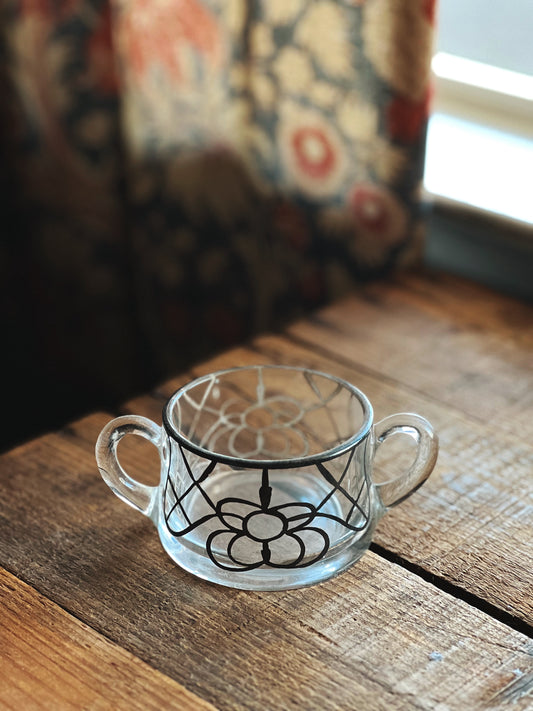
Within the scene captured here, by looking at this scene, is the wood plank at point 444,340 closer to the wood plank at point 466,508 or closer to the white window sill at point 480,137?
the wood plank at point 466,508

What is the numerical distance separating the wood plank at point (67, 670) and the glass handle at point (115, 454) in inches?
3.4

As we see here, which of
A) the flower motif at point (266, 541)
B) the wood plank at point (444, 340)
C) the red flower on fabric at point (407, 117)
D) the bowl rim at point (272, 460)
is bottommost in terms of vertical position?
the wood plank at point (444, 340)

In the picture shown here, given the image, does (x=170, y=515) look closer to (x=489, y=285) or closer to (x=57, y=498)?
(x=57, y=498)

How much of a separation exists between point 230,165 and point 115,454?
0.80 metres

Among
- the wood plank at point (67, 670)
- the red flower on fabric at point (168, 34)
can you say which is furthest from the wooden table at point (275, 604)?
the red flower on fabric at point (168, 34)

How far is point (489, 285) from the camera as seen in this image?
1148mm

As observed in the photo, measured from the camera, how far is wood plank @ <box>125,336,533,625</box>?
628mm

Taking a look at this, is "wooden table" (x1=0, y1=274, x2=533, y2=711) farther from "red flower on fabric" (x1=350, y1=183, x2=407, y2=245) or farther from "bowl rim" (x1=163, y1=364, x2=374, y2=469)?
"red flower on fabric" (x1=350, y1=183, x2=407, y2=245)

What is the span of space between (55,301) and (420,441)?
106 centimetres

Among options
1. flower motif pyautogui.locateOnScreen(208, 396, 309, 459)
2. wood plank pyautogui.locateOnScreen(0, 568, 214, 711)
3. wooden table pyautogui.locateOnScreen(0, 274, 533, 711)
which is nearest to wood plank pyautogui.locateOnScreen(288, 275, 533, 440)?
wooden table pyautogui.locateOnScreen(0, 274, 533, 711)

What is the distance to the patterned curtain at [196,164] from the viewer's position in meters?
1.11

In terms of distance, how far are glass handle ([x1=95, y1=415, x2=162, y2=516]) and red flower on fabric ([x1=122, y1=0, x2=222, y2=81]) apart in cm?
77

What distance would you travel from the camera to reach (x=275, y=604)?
60 cm

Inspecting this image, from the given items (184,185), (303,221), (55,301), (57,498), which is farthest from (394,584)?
(55,301)
